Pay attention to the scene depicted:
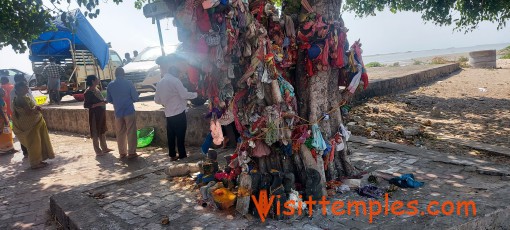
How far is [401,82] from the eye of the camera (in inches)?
499

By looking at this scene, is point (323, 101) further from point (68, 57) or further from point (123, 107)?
point (68, 57)

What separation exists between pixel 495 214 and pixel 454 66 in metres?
17.4

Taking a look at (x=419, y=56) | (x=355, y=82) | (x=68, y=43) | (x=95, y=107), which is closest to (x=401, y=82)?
(x=355, y=82)

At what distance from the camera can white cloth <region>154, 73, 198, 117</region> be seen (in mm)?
5887

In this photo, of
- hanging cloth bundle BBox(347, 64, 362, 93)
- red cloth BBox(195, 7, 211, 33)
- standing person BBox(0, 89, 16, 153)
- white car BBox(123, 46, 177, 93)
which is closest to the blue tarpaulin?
white car BBox(123, 46, 177, 93)

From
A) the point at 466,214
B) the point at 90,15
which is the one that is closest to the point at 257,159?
the point at 466,214

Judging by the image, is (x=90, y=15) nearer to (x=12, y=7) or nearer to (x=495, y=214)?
(x=12, y=7)

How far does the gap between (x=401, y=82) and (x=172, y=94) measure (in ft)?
31.0

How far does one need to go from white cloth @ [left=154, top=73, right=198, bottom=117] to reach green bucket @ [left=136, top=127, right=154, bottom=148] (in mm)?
2068

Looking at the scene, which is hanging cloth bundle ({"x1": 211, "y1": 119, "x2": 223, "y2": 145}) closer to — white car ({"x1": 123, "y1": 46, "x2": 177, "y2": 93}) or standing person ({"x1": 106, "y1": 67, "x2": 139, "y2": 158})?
standing person ({"x1": 106, "y1": 67, "x2": 139, "y2": 158})

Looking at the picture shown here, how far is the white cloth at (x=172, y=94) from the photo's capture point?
5.89 meters

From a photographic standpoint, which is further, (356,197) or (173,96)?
(173,96)

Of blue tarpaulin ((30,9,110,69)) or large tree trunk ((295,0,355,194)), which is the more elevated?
blue tarpaulin ((30,9,110,69))

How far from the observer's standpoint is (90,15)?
20.7 feet
